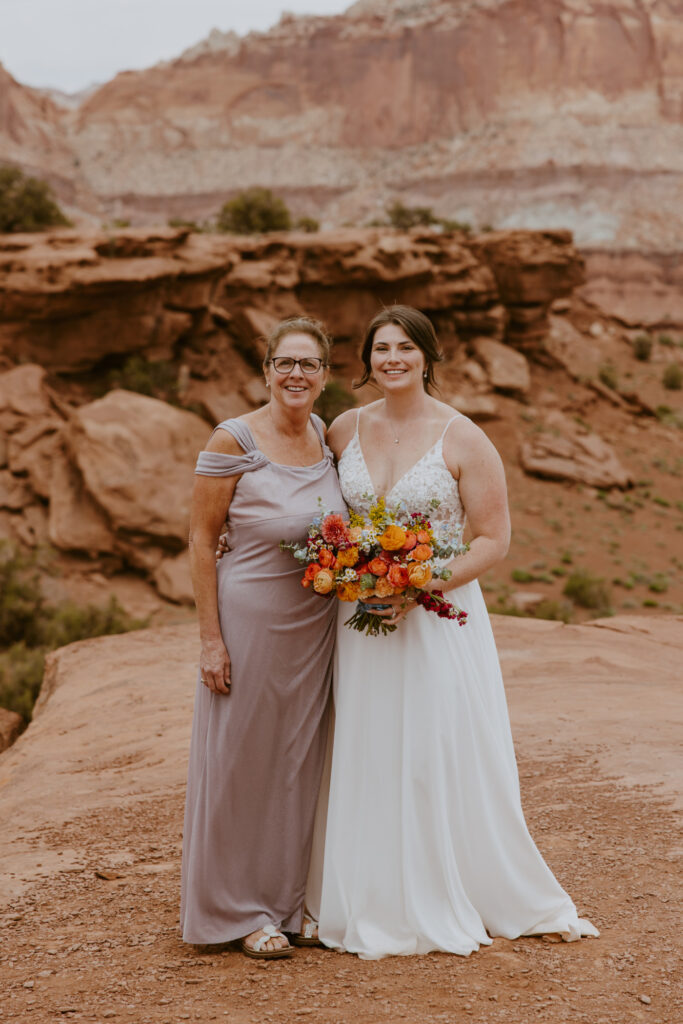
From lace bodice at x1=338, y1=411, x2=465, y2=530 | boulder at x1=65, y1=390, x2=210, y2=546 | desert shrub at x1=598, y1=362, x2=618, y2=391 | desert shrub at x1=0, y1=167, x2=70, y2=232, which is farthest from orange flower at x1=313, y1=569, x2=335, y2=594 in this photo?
desert shrub at x1=598, y1=362, x2=618, y2=391

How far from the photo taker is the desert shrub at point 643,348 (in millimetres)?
37844

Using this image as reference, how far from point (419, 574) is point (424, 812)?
1.07 meters

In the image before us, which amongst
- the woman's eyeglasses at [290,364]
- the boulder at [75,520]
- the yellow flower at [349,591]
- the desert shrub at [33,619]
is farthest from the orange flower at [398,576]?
the boulder at [75,520]

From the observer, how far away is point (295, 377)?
3.97m

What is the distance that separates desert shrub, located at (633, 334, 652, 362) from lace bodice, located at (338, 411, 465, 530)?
36.2 meters

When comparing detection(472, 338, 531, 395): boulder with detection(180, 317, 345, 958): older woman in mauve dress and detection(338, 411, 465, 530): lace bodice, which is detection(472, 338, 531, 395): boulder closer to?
detection(338, 411, 465, 530): lace bodice

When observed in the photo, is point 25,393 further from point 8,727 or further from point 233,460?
point 233,460

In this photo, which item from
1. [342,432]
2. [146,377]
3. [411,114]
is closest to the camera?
[342,432]

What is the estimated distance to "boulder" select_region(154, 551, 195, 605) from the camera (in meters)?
18.8

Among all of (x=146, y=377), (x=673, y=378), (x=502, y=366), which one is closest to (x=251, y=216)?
(x=502, y=366)

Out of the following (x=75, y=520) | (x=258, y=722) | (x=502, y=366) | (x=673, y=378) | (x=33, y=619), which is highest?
(x=673, y=378)

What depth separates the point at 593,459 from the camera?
91.1 ft

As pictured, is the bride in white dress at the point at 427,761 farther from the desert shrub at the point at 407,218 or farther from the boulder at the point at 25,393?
the desert shrub at the point at 407,218

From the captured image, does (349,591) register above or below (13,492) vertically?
below
